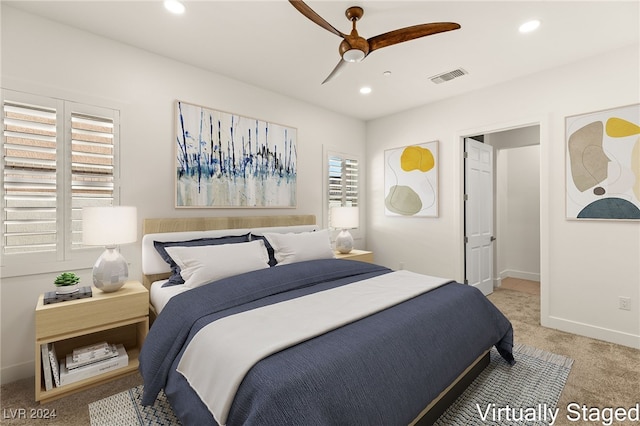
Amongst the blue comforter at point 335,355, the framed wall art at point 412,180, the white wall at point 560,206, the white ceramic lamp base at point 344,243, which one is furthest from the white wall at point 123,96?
the white wall at point 560,206

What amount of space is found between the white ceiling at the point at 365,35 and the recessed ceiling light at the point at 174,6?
0.15 feet

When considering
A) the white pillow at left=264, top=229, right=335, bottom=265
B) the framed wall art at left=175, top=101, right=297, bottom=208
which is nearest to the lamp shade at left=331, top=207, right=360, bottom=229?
the framed wall art at left=175, top=101, right=297, bottom=208

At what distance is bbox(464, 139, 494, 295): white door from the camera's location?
159 inches

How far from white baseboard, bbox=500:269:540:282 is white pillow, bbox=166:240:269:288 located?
4.78 m

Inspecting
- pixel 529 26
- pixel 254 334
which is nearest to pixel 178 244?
pixel 254 334

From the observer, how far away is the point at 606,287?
288 cm

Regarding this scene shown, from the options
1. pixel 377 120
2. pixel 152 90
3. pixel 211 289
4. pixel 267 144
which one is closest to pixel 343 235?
pixel 267 144

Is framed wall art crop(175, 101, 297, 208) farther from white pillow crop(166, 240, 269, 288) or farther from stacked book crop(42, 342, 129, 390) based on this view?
stacked book crop(42, 342, 129, 390)

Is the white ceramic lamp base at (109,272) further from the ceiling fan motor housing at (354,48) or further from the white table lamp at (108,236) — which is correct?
the ceiling fan motor housing at (354,48)

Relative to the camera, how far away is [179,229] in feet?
9.71

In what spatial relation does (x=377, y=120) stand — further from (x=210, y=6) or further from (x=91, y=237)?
(x=91, y=237)

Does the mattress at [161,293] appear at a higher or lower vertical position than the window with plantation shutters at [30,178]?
lower

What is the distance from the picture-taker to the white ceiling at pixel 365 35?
7.35ft

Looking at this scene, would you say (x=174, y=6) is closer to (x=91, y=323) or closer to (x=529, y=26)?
(x=91, y=323)
